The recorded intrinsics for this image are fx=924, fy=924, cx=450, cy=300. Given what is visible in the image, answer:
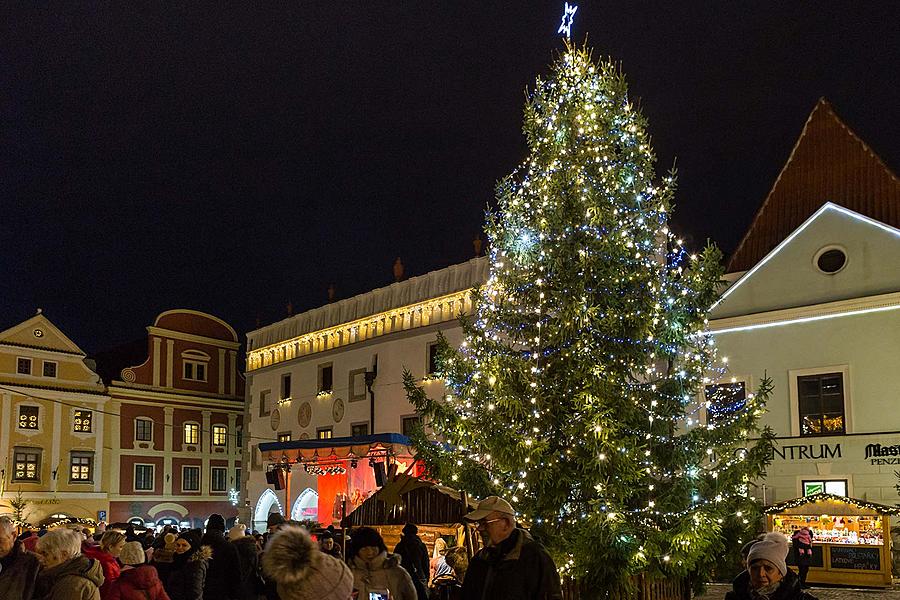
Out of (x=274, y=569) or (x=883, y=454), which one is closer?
(x=274, y=569)

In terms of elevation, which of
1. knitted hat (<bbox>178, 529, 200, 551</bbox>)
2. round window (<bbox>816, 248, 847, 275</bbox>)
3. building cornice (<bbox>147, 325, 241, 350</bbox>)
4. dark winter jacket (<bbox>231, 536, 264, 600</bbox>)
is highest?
building cornice (<bbox>147, 325, 241, 350</bbox>)

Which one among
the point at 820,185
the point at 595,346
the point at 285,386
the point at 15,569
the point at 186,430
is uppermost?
the point at 820,185

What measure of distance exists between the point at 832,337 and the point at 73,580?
61.8ft

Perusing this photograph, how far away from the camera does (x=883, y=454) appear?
20062mm

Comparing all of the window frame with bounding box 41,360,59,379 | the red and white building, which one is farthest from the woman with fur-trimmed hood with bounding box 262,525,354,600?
the red and white building

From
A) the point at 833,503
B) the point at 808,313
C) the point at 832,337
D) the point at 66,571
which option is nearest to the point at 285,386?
the point at 808,313

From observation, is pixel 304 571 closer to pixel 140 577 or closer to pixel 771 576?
pixel 771 576

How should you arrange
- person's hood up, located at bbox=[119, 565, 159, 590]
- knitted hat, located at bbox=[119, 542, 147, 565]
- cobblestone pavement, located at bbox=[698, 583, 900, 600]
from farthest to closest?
cobblestone pavement, located at bbox=[698, 583, 900, 600] → knitted hat, located at bbox=[119, 542, 147, 565] → person's hood up, located at bbox=[119, 565, 159, 590]

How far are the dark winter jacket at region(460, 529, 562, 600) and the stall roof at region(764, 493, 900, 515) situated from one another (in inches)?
565

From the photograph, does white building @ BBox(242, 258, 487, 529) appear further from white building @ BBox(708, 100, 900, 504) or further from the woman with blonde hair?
the woman with blonde hair

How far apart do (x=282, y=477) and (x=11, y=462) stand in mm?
18098

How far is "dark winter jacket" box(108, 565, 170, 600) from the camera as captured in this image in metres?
6.79

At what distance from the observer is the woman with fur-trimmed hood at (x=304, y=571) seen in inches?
151

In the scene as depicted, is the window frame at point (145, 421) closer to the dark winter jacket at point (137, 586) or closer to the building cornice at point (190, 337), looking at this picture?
the building cornice at point (190, 337)
